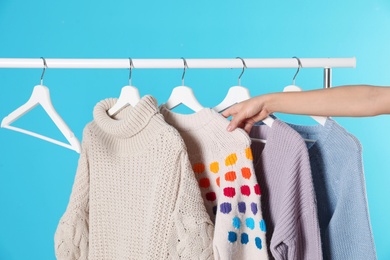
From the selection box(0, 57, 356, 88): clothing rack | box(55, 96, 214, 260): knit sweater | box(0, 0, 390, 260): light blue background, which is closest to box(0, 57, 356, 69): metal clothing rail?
box(0, 57, 356, 88): clothing rack

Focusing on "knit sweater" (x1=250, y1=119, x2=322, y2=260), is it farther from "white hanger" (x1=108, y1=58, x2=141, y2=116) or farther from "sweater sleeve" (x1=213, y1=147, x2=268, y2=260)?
"white hanger" (x1=108, y1=58, x2=141, y2=116)

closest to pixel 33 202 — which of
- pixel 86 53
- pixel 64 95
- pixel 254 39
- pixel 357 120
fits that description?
pixel 64 95

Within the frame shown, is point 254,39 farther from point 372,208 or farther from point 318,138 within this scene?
point 318,138

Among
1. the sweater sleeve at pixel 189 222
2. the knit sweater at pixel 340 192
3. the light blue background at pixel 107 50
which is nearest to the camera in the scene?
the sweater sleeve at pixel 189 222

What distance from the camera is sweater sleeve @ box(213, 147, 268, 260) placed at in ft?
4.52

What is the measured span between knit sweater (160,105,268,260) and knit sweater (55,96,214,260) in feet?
0.14

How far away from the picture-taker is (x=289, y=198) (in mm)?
1421

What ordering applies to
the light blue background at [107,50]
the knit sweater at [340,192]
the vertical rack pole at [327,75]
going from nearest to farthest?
the knit sweater at [340,192], the vertical rack pole at [327,75], the light blue background at [107,50]

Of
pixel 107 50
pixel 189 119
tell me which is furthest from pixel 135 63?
pixel 107 50

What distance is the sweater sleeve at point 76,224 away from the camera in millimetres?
1517

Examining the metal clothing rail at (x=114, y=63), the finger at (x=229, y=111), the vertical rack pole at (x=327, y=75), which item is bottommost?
Answer: the finger at (x=229, y=111)

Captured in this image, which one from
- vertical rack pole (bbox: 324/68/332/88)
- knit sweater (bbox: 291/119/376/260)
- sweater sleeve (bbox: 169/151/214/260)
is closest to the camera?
sweater sleeve (bbox: 169/151/214/260)

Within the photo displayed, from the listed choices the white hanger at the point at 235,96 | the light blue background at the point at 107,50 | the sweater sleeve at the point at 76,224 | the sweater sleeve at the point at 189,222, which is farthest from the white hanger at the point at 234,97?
the light blue background at the point at 107,50

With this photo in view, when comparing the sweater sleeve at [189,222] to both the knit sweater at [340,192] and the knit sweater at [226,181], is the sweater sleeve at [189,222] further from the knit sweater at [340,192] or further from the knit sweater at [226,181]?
the knit sweater at [340,192]
